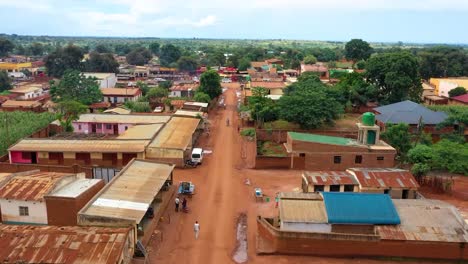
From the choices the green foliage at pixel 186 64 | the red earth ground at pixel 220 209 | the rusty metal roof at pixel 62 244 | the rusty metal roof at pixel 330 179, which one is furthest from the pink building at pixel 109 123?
the green foliage at pixel 186 64

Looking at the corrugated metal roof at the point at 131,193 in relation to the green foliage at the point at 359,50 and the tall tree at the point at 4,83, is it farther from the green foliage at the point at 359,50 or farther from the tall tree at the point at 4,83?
the green foliage at the point at 359,50

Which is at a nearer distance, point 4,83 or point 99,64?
point 4,83

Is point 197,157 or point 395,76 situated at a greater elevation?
point 395,76

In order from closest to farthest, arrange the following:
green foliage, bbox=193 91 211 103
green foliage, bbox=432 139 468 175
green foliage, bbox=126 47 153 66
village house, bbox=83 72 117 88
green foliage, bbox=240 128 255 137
Answer: green foliage, bbox=432 139 468 175 < green foliage, bbox=240 128 255 137 < green foliage, bbox=193 91 211 103 < village house, bbox=83 72 117 88 < green foliage, bbox=126 47 153 66

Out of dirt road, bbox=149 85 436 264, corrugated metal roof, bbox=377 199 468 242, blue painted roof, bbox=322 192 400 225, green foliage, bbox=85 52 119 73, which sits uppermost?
green foliage, bbox=85 52 119 73

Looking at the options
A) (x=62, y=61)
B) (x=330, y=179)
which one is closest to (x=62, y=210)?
(x=330, y=179)

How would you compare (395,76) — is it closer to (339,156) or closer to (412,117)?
(412,117)

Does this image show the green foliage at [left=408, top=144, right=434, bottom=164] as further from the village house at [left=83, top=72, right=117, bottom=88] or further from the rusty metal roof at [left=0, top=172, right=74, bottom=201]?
the village house at [left=83, top=72, right=117, bottom=88]

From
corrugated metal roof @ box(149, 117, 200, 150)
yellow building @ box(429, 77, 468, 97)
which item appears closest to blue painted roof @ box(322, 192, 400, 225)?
corrugated metal roof @ box(149, 117, 200, 150)
